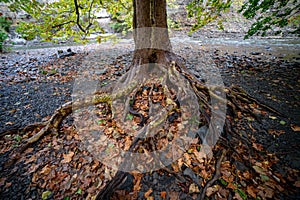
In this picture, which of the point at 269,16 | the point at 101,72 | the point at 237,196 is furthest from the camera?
the point at 101,72

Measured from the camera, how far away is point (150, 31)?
130 inches

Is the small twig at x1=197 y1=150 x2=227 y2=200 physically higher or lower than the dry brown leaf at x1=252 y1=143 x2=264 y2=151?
lower

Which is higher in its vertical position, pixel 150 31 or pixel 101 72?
pixel 150 31

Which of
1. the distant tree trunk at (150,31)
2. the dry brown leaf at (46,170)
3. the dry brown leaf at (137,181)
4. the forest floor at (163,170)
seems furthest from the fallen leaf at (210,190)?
the distant tree trunk at (150,31)

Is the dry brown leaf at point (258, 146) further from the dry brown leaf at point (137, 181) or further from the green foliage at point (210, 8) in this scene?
the green foliage at point (210, 8)

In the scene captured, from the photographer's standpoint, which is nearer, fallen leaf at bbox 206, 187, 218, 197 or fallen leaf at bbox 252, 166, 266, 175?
fallen leaf at bbox 206, 187, 218, 197

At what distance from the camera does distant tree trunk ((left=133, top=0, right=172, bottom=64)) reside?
3.16 metres

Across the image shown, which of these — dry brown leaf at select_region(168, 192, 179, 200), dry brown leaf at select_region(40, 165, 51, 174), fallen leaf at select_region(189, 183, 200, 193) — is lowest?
dry brown leaf at select_region(168, 192, 179, 200)

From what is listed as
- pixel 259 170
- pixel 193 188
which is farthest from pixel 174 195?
pixel 259 170

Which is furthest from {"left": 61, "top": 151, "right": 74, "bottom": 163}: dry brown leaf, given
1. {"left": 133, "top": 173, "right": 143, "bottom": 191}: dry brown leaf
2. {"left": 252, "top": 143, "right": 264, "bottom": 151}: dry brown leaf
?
{"left": 252, "top": 143, "right": 264, "bottom": 151}: dry brown leaf

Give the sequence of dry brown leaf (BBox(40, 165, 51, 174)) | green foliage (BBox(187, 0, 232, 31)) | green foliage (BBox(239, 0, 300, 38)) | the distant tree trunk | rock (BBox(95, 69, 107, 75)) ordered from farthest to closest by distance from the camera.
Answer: rock (BBox(95, 69, 107, 75)), green foliage (BBox(187, 0, 232, 31)), green foliage (BBox(239, 0, 300, 38)), the distant tree trunk, dry brown leaf (BBox(40, 165, 51, 174))

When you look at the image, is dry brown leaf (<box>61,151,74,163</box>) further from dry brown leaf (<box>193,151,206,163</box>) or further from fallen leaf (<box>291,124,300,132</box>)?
fallen leaf (<box>291,124,300,132</box>)

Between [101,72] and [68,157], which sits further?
[101,72]

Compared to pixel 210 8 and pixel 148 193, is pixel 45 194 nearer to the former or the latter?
pixel 148 193
